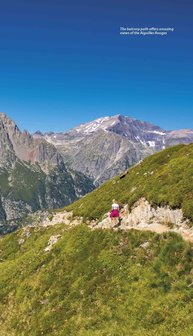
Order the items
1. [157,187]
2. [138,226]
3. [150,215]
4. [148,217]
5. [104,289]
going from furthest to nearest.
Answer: [157,187] < [148,217] < [150,215] < [138,226] < [104,289]

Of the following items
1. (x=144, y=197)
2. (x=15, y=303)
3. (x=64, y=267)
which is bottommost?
(x=15, y=303)

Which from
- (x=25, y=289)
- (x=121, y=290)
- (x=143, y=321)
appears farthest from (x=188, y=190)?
(x=25, y=289)

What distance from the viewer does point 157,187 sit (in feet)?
224

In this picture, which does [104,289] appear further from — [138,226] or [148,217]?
[148,217]

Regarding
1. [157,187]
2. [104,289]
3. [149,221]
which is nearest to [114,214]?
[149,221]

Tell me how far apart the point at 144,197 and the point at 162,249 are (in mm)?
15914

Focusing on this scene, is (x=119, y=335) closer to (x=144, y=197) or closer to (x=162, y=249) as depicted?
(x=162, y=249)

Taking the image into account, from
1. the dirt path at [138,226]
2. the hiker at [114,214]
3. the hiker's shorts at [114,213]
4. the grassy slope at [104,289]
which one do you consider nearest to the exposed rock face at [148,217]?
the dirt path at [138,226]

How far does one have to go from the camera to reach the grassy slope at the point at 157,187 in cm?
6254

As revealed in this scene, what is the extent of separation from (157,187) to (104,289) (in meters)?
22.2

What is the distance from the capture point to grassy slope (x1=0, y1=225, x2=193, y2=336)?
45438mm

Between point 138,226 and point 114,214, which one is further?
point 114,214

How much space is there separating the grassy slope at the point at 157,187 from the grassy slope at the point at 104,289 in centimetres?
743

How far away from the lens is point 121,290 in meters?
50.8
